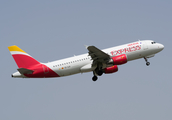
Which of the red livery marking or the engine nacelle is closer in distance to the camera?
the engine nacelle

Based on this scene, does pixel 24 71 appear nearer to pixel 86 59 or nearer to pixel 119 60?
pixel 86 59

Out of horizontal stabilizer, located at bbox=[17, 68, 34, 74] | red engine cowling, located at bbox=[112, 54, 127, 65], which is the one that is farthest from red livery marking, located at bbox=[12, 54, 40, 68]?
red engine cowling, located at bbox=[112, 54, 127, 65]

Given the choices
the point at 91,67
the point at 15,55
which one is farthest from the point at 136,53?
the point at 15,55

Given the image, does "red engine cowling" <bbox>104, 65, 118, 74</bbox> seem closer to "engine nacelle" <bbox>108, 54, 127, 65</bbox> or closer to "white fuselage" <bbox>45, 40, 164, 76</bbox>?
"white fuselage" <bbox>45, 40, 164, 76</bbox>

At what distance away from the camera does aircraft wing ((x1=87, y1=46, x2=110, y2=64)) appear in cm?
4796

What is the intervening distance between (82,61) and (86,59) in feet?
2.89

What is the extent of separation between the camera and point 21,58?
51.9 meters

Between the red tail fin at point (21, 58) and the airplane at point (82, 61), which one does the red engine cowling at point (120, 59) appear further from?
the red tail fin at point (21, 58)

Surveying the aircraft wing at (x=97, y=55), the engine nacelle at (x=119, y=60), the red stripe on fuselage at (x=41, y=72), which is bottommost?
the red stripe on fuselage at (x=41, y=72)

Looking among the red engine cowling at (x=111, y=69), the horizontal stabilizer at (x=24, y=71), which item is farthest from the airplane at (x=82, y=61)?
the red engine cowling at (x=111, y=69)

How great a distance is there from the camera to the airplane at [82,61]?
1961 inches

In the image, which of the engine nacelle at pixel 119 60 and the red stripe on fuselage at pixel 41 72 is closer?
the engine nacelle at pixel 119 60

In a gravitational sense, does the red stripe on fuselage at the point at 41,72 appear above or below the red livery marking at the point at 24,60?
below

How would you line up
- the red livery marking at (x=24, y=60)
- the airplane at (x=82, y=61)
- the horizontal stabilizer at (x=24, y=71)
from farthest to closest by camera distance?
the red livery marking at (x=24, y=60)
the airplane at (x=82, y=61)
the horizontal stabilizer at (x=24, y=71)
